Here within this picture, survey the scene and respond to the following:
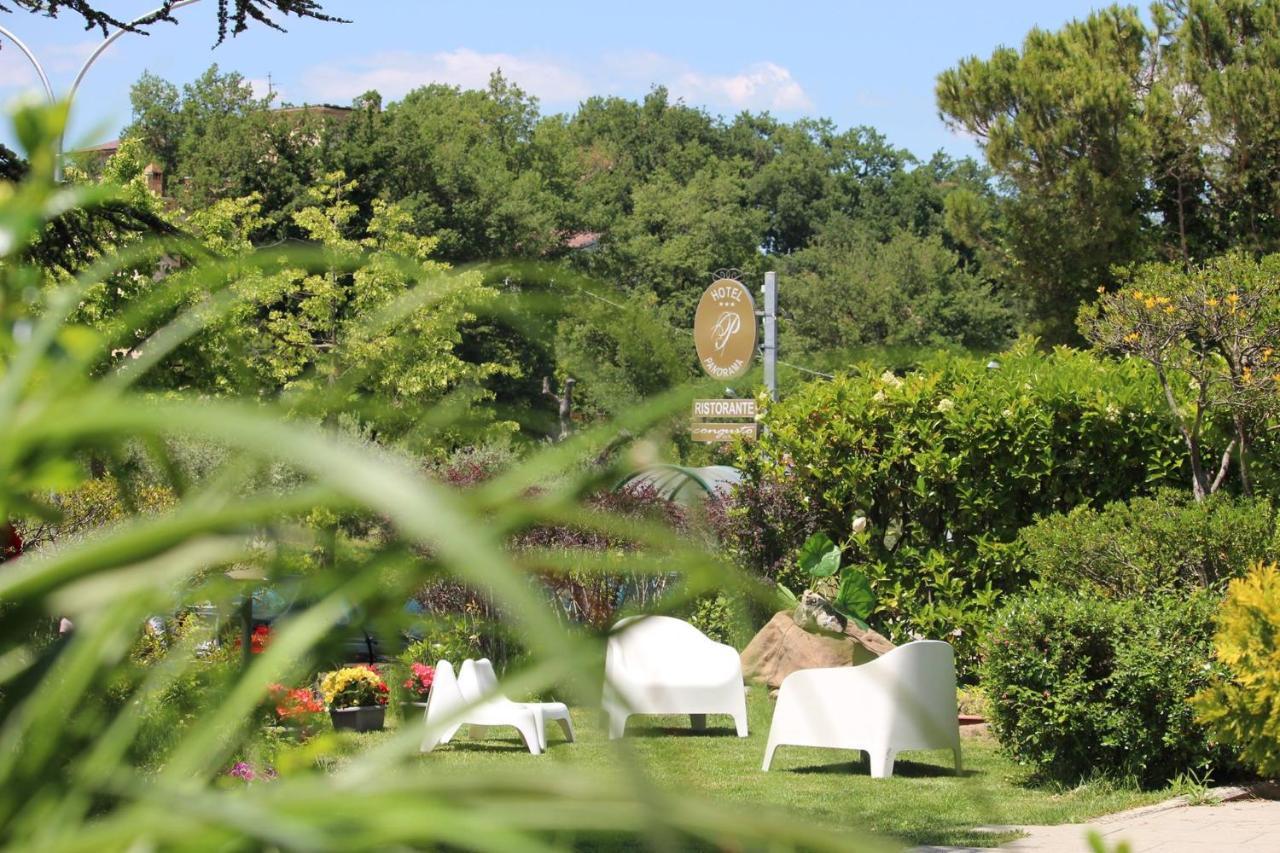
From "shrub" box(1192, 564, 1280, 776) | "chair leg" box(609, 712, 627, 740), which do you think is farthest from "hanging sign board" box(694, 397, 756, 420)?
"chair leg" box(609, 712, 627, 740)

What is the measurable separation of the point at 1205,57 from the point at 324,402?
945 inches

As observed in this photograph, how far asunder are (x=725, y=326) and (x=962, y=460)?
7683 millimetres

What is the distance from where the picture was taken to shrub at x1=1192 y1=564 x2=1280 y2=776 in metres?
6.41

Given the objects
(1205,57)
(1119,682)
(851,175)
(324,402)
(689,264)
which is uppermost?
(851,175)

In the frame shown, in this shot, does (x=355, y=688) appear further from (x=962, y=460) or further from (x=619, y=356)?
(x=619, y=356)

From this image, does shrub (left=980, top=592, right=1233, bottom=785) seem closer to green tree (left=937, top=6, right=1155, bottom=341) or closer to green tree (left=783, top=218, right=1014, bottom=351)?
green tree (left=937, top=6, right=1155, bottom=341)

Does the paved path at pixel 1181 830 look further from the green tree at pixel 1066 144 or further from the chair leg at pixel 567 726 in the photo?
the green tree at pixel 1066 144

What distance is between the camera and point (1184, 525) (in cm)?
871

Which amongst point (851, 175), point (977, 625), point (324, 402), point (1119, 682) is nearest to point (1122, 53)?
point (977, 625)

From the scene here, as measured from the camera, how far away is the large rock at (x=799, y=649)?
35.8ft

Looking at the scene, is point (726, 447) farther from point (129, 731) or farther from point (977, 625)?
point (129, 731)

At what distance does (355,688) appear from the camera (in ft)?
35.3

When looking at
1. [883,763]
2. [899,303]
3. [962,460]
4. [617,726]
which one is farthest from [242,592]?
[899,303]

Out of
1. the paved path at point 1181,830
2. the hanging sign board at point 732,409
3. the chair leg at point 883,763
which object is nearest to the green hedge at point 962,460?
the hanging sign board at point 732,409
